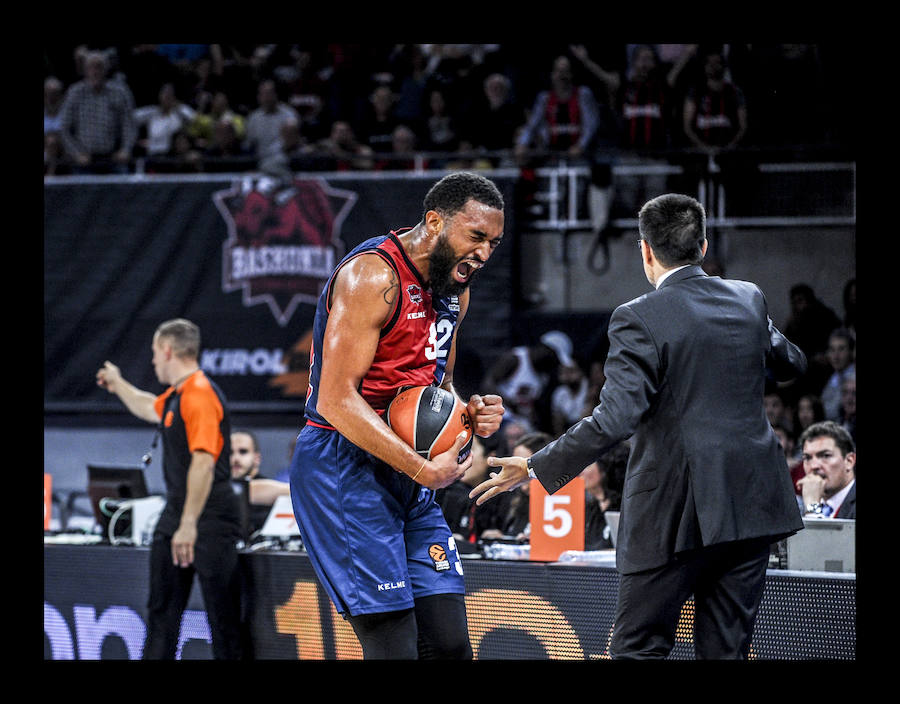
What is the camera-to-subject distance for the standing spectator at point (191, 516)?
5758mm

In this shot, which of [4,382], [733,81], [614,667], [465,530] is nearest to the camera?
[614,667]

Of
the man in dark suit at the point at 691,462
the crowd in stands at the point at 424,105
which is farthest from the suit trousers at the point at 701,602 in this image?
the crowd in stands at the point at 424,105

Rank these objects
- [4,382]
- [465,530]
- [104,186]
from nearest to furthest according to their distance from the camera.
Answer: [4,382] < [465,530] < [104,186]

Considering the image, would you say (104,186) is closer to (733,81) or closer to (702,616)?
(733,81)

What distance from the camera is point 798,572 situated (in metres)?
4.51

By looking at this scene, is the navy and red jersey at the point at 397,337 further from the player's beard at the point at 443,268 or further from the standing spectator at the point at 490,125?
the standing spectator at the point at 490,125

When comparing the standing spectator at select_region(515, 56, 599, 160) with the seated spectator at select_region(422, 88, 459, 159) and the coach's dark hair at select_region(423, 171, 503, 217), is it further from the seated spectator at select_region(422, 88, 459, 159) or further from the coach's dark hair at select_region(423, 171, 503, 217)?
the coach's dark hair at select_region(423, 171, 503, 217)

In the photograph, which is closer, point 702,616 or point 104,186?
point 702,616

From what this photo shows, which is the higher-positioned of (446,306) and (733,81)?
(733,81)

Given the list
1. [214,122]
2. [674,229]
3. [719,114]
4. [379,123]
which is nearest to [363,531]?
[674,229]

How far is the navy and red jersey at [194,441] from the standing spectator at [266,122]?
18.1ft

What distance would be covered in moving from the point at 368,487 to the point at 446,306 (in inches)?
27.3

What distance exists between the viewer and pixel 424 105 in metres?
11.0

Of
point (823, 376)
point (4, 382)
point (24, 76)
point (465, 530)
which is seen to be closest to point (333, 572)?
point (4, 382)
